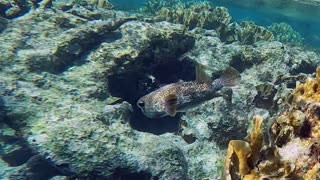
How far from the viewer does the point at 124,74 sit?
5852 mm

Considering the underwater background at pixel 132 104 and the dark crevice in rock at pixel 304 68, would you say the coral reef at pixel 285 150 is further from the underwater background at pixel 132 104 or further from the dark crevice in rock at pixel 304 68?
the dark crevice in rock at pixel 304 68

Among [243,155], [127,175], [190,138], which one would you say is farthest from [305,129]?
[190,138]

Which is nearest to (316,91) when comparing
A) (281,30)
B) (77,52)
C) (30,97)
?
(30,97)

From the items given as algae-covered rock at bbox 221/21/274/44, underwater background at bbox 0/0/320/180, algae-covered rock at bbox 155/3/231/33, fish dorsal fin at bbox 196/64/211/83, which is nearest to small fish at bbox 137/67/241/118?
fish dorsal fin at bbox 196/64/211/83

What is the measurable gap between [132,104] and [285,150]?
12.8 ft

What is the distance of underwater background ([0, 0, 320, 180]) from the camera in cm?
261

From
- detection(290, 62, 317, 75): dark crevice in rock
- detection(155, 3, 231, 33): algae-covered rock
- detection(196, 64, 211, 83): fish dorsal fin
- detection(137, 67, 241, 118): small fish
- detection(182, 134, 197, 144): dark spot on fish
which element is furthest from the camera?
detection(155, 3, 231, 33): algae-covered rock

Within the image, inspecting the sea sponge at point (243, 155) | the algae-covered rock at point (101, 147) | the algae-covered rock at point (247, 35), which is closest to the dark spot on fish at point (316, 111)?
the sea sponge at point (243, 155)

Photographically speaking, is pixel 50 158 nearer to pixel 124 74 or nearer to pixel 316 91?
pixel 124 74

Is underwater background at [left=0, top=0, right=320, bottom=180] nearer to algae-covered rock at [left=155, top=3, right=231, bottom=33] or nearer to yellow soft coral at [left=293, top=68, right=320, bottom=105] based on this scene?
yellow soft coral at [left=293, top=68, right=320, bottom=105]

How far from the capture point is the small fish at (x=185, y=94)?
475cm

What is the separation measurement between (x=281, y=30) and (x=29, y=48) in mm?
15094

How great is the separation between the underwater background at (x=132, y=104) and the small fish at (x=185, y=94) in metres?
0.28

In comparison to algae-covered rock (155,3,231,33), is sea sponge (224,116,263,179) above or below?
above
